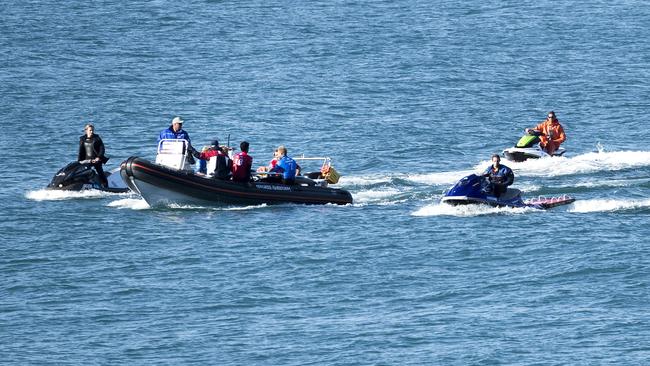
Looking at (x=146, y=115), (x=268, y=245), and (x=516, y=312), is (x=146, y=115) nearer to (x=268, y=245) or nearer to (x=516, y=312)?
(x=268, y=245)

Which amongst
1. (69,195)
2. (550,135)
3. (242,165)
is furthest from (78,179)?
(550,135)

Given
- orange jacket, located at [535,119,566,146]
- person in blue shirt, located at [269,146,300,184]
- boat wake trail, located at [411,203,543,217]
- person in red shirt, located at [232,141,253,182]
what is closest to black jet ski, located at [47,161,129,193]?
person in red shirt, located at [232,141,253,182]

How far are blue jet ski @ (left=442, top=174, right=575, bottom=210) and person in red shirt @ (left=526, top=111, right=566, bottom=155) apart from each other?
7136 mm

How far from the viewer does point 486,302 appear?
3188 cm

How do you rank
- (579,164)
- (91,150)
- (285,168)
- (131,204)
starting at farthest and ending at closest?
(579,164) → (91,150) → (131,204) → (285,168)

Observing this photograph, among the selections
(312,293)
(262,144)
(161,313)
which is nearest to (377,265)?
(312,293)

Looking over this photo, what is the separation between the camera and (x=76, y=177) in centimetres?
4219

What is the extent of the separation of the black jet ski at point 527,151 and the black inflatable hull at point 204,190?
701cm

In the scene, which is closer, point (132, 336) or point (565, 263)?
point (132, 336)

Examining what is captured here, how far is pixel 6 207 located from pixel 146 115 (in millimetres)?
16302

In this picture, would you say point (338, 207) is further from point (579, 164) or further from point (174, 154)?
point (579, 164)

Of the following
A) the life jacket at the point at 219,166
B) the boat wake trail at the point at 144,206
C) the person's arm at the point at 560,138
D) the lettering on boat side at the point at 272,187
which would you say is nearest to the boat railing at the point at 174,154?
the life jacket at the point at 219,166

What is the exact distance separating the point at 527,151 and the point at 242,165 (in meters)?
10.1

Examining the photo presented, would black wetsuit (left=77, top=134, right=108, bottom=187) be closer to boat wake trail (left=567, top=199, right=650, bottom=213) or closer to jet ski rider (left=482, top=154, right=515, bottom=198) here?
jet ski rider (left=482, top=154, right=515, bottom=198)
